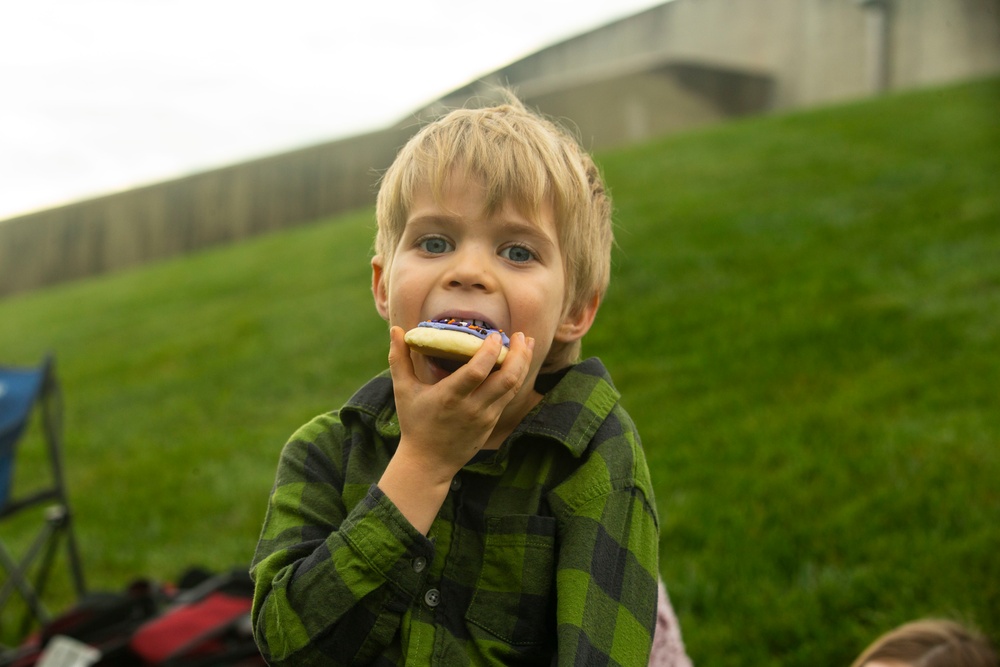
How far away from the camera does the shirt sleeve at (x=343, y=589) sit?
1.25 meters

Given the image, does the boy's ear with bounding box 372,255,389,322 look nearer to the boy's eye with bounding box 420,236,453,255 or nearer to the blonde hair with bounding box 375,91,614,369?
the blonde hair with bounding box 375,91,614,369

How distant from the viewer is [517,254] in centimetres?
141

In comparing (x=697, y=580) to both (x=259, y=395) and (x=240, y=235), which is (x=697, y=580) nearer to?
(x=259, y=395)

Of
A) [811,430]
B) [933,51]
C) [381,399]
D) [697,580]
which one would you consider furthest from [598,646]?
[933,51]

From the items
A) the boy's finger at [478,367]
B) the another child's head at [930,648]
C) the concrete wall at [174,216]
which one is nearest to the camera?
the boy's finger at [478,367]

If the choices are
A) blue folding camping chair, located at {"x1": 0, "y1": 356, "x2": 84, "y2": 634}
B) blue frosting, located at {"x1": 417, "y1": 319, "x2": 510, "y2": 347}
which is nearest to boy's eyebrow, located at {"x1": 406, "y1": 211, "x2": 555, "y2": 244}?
blue frosting, located at {"x1": 417, "y1": 319, "x2": 510, "y2": 347}

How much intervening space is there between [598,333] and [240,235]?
905 centimetres

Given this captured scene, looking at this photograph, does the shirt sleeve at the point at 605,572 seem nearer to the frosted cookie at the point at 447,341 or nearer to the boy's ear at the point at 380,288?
the frosted cookie at the point at 447,341

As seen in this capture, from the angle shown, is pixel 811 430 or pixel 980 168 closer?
pixel 811 430

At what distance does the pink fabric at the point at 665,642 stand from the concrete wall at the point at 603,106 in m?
10.3

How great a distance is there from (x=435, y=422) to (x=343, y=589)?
0.27 m

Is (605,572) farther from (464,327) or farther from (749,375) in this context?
(749,375)

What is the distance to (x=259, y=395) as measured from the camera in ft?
18.7

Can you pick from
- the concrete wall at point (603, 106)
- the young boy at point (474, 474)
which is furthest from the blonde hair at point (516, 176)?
the concrete wall at point (603, 106)
